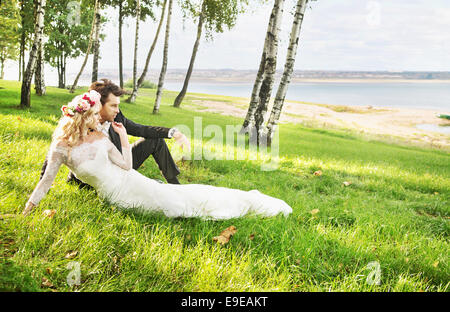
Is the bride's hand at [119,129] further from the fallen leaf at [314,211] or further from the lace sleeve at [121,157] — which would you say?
the fallen leaf at [314,211]

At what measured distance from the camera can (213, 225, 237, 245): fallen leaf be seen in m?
3.62

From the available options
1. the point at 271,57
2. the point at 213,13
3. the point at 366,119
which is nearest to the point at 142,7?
the point at 213,13

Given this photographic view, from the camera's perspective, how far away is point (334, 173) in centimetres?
905

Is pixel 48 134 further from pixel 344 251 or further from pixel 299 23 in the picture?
pixel 299 23

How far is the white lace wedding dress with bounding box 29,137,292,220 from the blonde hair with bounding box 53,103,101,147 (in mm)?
106

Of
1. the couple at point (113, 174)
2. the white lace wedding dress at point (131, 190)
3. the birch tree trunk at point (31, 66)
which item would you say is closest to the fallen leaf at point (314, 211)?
the couple at point (113, 174)

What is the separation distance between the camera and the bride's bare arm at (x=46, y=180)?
11.3ft

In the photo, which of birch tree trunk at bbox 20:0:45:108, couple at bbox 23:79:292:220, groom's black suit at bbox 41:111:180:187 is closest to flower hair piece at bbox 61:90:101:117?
couple at bbox 23:79:292:220

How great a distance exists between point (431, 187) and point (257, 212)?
22.5 ft

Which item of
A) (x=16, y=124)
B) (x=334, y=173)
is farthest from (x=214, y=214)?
(x=16, y=124)

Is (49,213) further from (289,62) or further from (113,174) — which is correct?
(289,62)

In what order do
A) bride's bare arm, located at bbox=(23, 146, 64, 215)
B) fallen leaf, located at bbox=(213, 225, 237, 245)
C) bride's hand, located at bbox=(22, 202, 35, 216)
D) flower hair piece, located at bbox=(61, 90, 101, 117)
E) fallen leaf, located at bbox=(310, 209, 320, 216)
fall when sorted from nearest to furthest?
bride's hand, located at bbox=(22, 202, 35, 216), bride's bare arm, located at bbox=(23, 146, 64, 215), fallen leaf, located at bbox=(213, 225, 237, 245), flower hair piece, located at bbox=(61, 90, 101, 117), fallen leaf, located at bbox=(310, 209, 320, 216)

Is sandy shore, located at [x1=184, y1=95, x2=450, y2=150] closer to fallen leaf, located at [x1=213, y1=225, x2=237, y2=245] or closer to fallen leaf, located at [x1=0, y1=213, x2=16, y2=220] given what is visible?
fallen leaf, located at [x1=213, y1=225, x2=237, y2=245]

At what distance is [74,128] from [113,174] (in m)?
0.80
